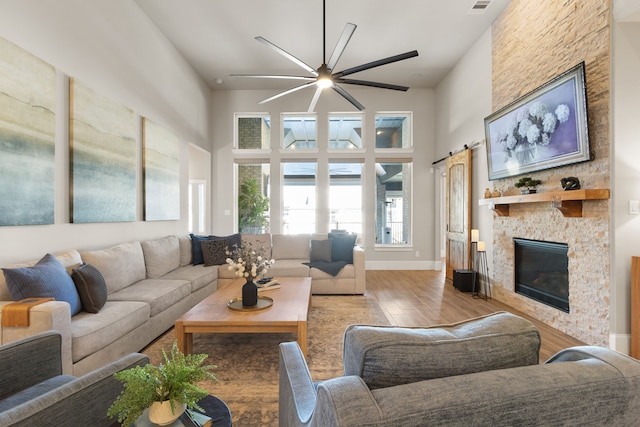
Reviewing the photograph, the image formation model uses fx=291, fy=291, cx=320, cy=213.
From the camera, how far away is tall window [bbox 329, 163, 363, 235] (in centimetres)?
644

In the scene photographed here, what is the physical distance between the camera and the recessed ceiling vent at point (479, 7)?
366 cm

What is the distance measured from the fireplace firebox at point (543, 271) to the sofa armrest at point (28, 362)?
402 centimetres

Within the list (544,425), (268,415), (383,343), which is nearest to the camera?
(544,425)

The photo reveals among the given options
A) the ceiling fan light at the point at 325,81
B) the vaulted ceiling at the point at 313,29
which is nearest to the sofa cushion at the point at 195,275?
the ceiling fan light at the point at 325,81

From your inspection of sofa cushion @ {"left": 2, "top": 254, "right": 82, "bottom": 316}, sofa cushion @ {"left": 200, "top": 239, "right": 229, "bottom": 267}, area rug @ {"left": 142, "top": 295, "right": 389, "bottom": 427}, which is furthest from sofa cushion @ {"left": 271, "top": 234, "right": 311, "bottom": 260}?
sofa cushion @ {"left": 2, "top": 254, "right": 82, "bottom": 316}

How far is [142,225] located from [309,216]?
133 inches

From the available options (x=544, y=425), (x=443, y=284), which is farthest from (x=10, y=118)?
(x=443, y=284)

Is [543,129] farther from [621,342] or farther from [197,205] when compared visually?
[197,205]

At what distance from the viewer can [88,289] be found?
2.22m

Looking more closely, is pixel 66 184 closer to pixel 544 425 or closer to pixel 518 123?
pixel 544 425

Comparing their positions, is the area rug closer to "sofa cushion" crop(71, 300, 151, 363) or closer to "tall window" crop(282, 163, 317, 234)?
"sofa cushion" crop(71, 300, 151, 363)

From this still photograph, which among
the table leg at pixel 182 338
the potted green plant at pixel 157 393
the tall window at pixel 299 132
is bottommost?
the table leg at pixel 182 338

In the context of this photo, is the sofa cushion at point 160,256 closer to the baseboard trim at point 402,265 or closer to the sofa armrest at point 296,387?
the sofa armrest at point 296,387

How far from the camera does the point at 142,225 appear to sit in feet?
12.5
